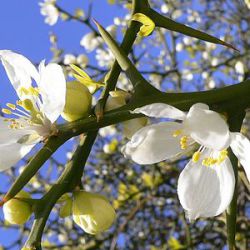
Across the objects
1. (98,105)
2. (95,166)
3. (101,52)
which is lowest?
(95,166)

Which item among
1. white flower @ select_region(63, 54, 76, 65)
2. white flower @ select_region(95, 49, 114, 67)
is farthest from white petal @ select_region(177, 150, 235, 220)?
white flower @ select_region(95, 49, 114, 67)

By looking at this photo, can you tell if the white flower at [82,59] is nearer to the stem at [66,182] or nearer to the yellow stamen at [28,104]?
the yellow stamen at [28,104]

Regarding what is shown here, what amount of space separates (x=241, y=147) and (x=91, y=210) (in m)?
0.28

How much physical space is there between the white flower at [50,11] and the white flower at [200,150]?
141 inches

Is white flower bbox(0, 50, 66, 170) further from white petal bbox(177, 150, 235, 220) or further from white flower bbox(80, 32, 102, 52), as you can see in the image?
white flower bbox(80, 32, 102, 52)

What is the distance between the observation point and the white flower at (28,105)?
90cm

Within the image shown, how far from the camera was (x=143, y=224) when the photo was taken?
3.61 metres

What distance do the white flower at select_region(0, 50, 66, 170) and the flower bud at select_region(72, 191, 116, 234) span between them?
0.41 ft

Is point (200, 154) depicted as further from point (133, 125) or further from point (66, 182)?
point (66, 182)

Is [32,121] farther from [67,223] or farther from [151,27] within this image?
[67,223]

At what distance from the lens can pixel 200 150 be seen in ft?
3.37

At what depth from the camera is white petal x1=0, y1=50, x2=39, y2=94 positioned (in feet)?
3.42

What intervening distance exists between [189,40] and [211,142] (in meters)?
4.14

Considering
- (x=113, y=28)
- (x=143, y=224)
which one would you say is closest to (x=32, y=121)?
(x=143, y=224)
